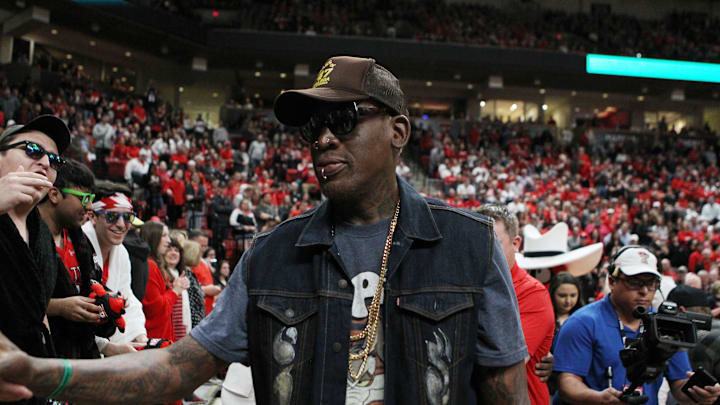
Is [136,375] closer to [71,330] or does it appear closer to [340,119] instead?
[340,119]

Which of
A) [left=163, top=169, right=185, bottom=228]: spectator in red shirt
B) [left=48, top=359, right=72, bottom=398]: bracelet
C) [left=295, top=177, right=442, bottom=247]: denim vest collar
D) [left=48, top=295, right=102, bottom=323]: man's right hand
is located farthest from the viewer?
[left=163, top=169, right=185, bottom=228]: spectator in red shirt

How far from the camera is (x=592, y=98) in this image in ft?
124

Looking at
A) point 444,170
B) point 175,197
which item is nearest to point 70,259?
point 175,197

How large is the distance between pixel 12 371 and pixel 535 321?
100 inches

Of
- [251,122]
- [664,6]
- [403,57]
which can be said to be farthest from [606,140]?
[251,122]

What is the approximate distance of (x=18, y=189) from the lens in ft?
7.63

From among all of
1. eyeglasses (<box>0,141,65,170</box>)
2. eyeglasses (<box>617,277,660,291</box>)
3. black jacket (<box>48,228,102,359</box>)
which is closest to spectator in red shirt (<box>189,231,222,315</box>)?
black jacket (<box>48,228,102,359</box>)

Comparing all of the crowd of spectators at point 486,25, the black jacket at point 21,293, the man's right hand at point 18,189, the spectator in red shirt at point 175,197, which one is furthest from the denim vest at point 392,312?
the crowd of spectators at point 486,25

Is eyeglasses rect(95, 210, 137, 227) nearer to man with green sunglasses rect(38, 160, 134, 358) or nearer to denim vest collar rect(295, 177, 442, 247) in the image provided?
man with green sunglasses rect(38, 160, 134, 358)

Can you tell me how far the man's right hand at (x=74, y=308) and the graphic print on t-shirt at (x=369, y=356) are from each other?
1661mm

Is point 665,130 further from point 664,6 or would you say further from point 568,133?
point 664,6

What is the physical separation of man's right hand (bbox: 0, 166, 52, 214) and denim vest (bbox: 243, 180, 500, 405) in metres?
0.85

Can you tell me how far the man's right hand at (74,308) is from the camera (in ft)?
10.0

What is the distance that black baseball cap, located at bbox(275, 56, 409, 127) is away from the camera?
1.94 metres
